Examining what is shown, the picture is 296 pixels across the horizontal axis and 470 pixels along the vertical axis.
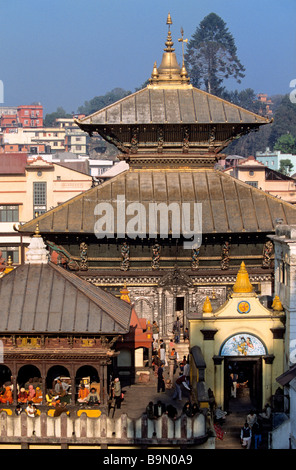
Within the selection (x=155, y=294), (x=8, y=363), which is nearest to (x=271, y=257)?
(x=155, y=294)

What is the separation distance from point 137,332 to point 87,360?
6565mm

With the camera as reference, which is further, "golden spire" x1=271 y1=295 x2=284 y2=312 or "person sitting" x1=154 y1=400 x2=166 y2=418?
"golden spire" x1=271 y1=295 x2=284 y2=312

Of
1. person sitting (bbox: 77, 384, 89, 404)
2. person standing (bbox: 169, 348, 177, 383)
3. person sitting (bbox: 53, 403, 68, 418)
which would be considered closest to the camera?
person sitting (bbox: 53, 403, 68, 418)

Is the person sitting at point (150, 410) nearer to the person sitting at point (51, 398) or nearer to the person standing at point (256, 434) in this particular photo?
the person sitting at point (51, 398)

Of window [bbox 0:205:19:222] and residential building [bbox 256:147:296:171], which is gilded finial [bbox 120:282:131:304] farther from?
residential building [bbox 256:147:296:171]

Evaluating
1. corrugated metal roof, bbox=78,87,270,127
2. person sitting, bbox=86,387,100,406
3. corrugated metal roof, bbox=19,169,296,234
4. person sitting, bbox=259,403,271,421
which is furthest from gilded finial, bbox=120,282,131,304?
person sitting, bbox=86,387,100,406

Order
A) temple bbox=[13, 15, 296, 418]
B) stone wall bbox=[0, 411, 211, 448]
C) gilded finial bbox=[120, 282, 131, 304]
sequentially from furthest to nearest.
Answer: temple bbox=[13, 15, 296, 418] < gilded finial bbox=[120, 282, 131, 304] < stone wall bbox=[0, 411, 211, 448]

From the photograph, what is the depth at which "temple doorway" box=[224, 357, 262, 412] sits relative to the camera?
40.5m

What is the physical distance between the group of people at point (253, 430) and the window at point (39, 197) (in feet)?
184

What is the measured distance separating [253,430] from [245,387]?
5125 millimetres

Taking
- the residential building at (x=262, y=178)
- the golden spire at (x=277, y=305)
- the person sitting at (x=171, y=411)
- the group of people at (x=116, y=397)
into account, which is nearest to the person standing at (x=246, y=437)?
the person sitting at (x=171, y=411)

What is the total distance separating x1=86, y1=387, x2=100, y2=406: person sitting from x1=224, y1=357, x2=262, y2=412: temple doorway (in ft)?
21.0

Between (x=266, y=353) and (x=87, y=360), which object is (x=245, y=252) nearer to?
(x=266, y=353)

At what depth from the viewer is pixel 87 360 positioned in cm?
3612
